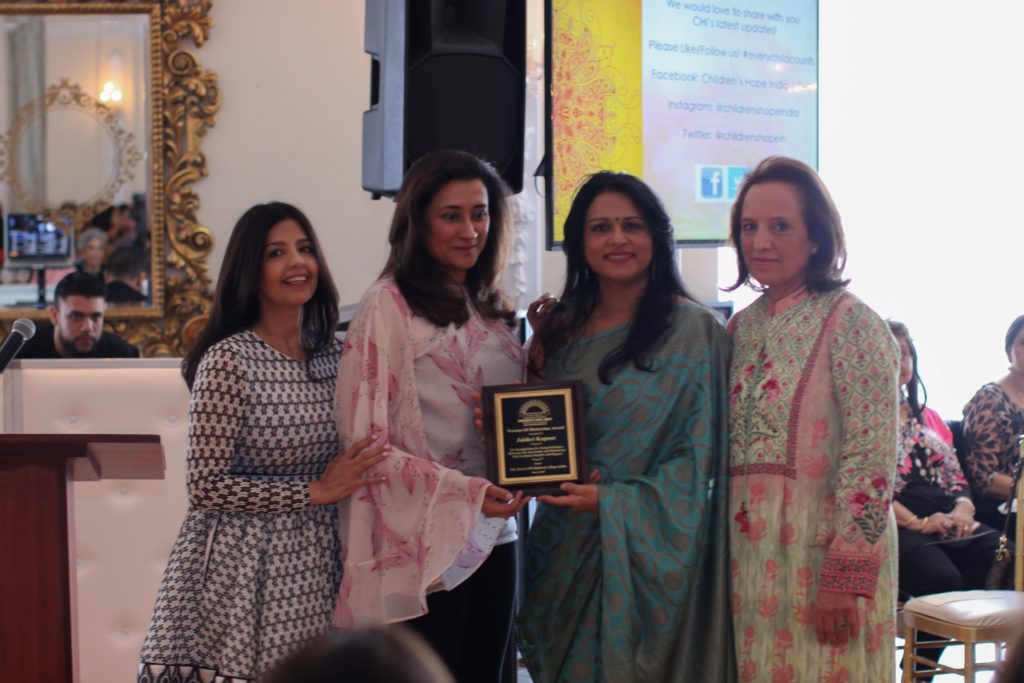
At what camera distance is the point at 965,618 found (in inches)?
141

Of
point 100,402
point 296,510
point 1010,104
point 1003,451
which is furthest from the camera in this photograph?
point 1010,104

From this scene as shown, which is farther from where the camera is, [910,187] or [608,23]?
[910,187]

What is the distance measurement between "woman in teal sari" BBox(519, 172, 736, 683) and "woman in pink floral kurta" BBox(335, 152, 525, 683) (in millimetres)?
118

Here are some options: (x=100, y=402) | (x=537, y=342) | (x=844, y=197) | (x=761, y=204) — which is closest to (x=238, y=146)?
(x=100, y=402)

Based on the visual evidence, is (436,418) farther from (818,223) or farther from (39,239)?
(39,239)

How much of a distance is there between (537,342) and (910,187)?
3.39 metres

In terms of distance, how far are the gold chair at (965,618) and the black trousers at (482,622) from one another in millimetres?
1770

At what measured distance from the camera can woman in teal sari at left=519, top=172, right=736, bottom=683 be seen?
235 cm

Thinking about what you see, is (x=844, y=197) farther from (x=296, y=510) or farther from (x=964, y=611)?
(x=296, y=510)

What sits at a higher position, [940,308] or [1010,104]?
[1010,104]

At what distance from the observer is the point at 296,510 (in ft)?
7.48

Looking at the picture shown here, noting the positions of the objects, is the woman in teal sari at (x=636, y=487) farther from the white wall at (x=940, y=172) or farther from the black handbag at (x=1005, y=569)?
the white wall at (x=940, y=172)

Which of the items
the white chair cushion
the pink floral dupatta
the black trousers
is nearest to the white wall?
the white chair cushion

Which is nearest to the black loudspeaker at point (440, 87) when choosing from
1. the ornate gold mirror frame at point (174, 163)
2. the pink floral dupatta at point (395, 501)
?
the pink floral dupatta at point (395, 501)
